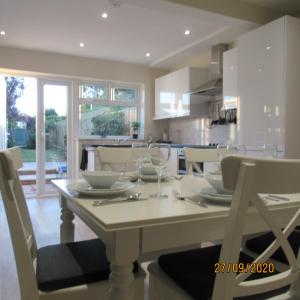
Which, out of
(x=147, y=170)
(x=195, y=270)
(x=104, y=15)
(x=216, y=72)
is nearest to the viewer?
(x=195, y=270)

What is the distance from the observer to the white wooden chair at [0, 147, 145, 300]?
1.02 m

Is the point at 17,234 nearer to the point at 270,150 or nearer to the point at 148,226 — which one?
the point at 148,226

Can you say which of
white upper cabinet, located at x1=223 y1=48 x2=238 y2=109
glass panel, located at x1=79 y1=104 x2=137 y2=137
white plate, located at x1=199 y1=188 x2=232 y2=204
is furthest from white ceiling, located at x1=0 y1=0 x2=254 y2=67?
white plate, located at x1=199 y1=188 x2=232 y2=204

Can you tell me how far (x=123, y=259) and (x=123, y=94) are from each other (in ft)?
17.5

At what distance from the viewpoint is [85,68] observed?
5.36m

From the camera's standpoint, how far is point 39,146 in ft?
17.7

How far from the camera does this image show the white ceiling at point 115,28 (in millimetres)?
3318

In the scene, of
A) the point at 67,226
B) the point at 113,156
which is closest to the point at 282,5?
the point at 113,156

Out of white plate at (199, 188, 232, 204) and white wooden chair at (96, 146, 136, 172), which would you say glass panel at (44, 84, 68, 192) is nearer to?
white wooden chair at (96, 146, 136, 172)

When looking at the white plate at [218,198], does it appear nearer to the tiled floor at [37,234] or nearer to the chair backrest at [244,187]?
the chair backrest at [244,187]

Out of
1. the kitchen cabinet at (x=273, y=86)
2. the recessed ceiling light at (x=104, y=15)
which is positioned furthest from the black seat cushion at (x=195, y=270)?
the recessed ceiling light at (x=104, y=15)

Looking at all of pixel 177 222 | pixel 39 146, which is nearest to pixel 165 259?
pixel 177 222

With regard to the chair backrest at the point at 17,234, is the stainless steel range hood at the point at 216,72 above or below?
above

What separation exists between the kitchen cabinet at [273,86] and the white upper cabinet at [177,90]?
1.30m
